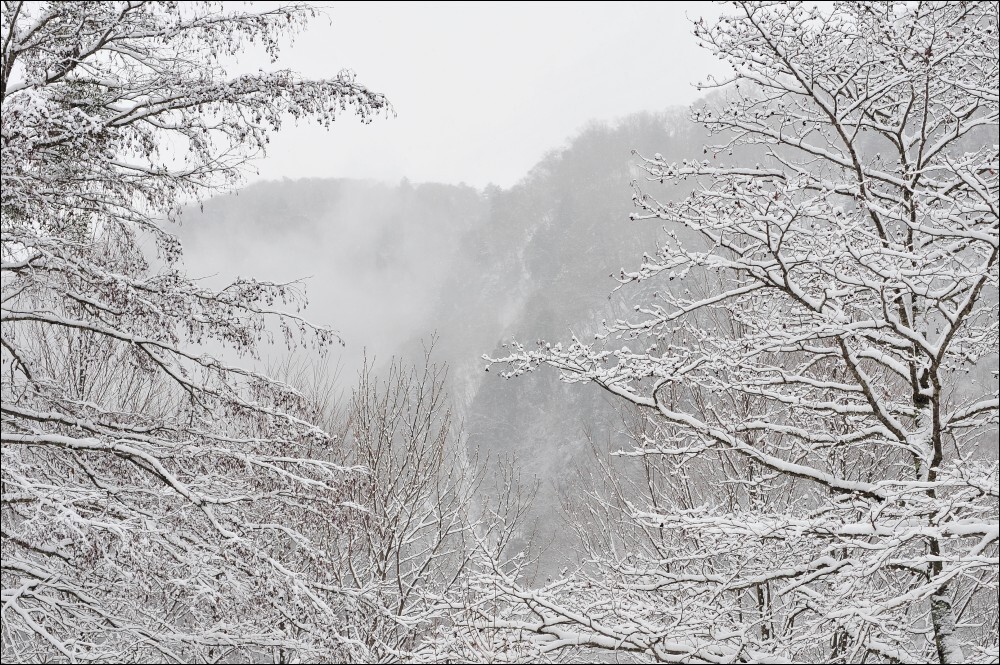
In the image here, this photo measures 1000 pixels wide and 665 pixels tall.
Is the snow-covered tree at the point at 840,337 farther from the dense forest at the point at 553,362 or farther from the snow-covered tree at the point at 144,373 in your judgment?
the snow-covered tree at the point at 144,373

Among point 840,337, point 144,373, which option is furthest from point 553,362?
point 144,373

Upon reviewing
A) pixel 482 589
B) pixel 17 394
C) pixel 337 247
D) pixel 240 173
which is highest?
pixel 337 247

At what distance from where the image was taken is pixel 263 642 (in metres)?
4.59

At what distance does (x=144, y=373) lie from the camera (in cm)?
559

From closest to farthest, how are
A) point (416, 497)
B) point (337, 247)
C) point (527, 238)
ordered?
point (416, 497) → point (527, 238) → point (337, 247)

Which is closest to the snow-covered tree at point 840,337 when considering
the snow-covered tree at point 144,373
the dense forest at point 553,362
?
the dense forest at point 553,362

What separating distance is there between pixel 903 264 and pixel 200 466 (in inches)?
190

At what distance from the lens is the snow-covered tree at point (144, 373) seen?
4.54m

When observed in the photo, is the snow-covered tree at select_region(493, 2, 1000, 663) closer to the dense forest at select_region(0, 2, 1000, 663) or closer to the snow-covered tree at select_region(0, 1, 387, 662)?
the dense forest at select_region(0, 2, 1000, 663)

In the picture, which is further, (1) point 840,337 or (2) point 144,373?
(2) point 144,373

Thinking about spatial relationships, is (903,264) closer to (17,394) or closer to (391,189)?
(17,394)

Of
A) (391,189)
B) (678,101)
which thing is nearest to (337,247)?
(391,189)

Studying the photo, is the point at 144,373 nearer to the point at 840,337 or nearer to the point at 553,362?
the point at 553,362

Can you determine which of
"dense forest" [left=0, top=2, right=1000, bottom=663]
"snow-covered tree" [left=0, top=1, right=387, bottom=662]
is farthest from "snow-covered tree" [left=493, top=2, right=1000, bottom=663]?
"snow-covered tree" [left=0, top=1, right=387, bottom=662]
